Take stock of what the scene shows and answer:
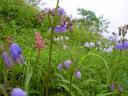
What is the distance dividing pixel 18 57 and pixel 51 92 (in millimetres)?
918

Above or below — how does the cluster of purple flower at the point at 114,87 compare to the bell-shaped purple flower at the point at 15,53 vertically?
below

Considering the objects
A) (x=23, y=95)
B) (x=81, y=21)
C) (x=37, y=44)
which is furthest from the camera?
(x=81, y=21)

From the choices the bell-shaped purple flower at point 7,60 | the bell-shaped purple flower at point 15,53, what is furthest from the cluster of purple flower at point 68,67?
the bell-shaped purple flower at point 7,60

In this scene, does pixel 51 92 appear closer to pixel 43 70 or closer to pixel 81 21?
pixel 43 70

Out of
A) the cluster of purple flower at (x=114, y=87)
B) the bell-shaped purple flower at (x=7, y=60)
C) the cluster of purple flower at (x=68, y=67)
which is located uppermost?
the bell-shaped purple flower at (x=7, y=60)

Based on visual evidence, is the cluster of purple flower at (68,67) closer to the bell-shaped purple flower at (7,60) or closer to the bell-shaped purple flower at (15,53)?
the bell-shaped purple flower at (15,53)

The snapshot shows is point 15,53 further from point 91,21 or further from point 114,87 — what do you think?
A: point 91,21

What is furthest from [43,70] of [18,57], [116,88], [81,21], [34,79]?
[81,21]

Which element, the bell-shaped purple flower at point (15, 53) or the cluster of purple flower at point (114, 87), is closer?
the bell-shaped purple flower at point (15, 53)

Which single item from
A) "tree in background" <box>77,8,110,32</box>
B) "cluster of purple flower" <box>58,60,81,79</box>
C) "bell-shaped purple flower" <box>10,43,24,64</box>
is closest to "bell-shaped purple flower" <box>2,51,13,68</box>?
"bell-shaped purple flower" <box>10,43,24,64</box>

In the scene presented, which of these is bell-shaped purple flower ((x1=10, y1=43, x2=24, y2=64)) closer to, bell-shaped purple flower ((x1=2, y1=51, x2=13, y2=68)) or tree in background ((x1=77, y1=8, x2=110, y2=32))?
bell-shaped purple flower ((x1=2, y1=51, x2=13, y2=68))

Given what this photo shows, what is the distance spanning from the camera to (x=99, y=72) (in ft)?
10.9

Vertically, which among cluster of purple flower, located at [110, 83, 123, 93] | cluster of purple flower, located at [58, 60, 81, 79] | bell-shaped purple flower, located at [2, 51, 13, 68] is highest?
bell-shaped purple flower, located at [2, 51, 13, 68]

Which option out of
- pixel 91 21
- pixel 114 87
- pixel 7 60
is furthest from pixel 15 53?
pixel 91 21
